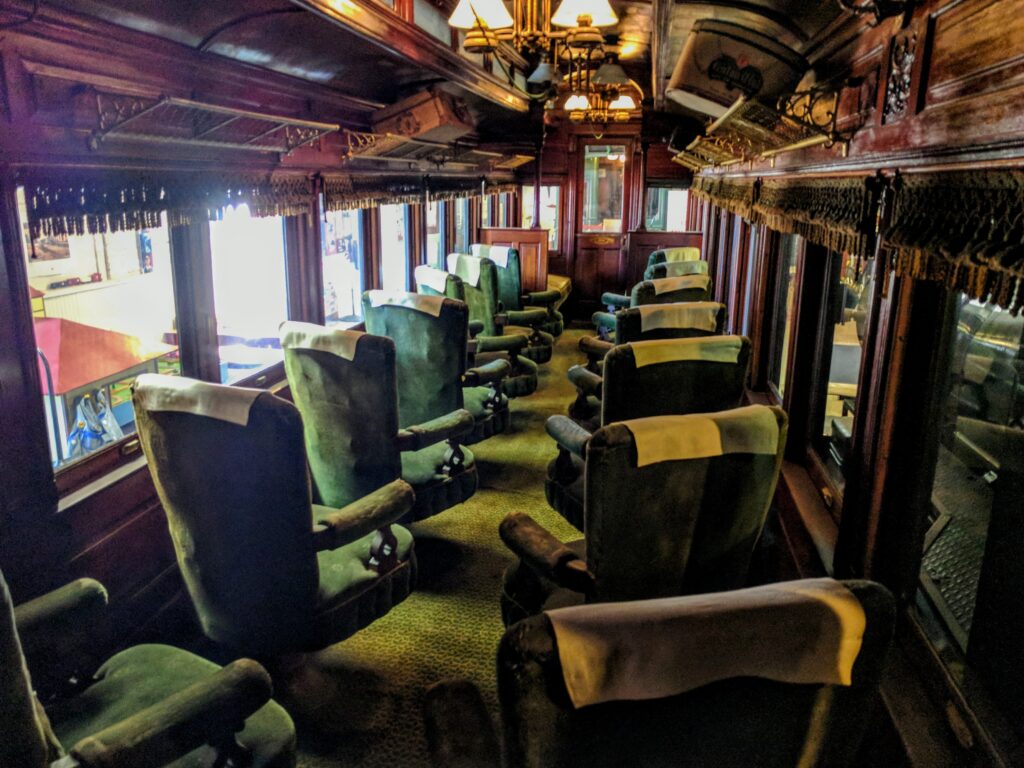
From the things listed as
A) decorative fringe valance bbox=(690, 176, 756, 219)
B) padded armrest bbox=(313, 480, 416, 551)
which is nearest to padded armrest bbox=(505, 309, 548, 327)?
decorative fringe valance bbox=(690, 176, 756, 219)

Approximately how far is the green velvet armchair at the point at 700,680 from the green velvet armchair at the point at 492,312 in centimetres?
490

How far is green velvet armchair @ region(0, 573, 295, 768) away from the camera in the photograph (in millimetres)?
1196

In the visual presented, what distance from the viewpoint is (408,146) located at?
16.4 feet

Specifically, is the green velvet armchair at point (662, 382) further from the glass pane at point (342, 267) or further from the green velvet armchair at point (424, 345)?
the glass pane at point (342, 267)

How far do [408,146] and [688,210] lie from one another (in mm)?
5880

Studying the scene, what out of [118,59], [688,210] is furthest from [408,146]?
[688,210]

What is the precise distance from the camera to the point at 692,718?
3.13 feet

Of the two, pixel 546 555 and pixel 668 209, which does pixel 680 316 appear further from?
pixel 668 209

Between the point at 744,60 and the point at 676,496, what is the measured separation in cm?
150

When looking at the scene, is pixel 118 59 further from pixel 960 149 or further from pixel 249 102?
pixel 960 149

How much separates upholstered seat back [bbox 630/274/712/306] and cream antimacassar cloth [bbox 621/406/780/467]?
8.84 ft

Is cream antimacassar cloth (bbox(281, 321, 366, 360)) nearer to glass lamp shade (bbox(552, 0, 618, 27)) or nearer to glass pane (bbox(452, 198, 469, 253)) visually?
glass lamp shade (bbox(552, 0, 618, 27))

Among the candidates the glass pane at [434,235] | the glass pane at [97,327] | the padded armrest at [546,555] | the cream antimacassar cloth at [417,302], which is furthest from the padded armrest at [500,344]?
the padded armrest at [546,555]

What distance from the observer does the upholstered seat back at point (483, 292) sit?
596cm
